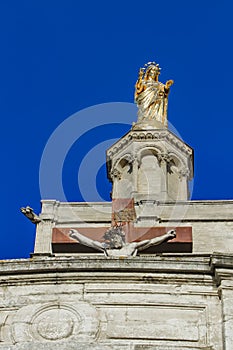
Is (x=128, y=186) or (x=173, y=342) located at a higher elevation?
(x=128, y=186)

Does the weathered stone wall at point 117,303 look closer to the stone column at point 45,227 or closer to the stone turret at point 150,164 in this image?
the stone column at point 45,227

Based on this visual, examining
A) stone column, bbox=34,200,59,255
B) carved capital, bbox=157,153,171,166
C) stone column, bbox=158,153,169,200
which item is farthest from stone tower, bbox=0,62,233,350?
carved capital, bbox=157,153,171,166

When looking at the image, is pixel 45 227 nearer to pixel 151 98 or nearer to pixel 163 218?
pixel 163 218

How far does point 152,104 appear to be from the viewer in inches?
2003

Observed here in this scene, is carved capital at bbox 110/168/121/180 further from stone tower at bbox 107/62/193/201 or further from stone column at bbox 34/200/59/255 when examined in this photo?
stone column at bbox 34/200/59/255

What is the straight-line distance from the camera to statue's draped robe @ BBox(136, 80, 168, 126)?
166 feet

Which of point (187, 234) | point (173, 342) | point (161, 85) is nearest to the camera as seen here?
point (173, 342)

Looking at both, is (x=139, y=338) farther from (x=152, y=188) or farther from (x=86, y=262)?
(x=152, y=188)

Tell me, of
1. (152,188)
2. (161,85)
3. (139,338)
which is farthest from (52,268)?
(161,85)

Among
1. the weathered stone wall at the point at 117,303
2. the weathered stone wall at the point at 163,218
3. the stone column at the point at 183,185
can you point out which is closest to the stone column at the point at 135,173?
the weathered stone wall at the point at 163,218

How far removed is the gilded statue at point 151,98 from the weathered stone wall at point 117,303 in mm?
30323

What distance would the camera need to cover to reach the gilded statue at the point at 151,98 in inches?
1992

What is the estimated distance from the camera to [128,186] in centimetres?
4741

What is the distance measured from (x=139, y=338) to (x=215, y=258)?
253 centimetres
